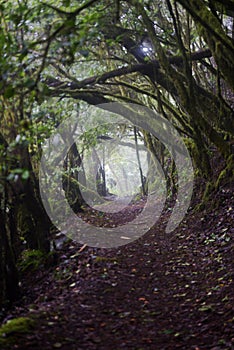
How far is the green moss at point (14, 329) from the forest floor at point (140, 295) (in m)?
0.02

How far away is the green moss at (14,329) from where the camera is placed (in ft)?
12.6

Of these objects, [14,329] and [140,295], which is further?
[140,295]

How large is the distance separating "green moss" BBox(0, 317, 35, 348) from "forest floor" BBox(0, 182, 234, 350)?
0.07 ft

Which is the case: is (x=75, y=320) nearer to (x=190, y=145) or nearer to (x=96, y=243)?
(x=96, y=243)

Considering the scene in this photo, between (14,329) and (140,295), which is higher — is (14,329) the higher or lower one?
the higher one

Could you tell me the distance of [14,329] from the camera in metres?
4.09

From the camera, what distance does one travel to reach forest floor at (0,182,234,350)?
4.33 meters

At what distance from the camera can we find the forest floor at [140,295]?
4.33 meters

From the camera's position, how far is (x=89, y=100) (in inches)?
433

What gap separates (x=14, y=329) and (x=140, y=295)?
2220 mm

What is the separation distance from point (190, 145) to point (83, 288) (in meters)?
6.65

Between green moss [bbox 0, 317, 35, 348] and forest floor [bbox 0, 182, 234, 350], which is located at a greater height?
green moss [bbox 0, 317, 35, 348]

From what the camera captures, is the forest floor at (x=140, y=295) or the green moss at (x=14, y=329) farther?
the forest floor at (x=140, y=295)

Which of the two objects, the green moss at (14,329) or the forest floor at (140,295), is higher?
the green moss at (14,329)
